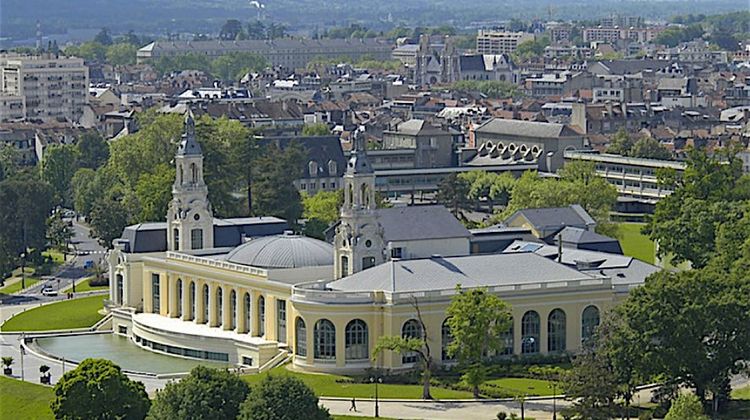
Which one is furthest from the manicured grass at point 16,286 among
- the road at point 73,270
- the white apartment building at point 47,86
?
the white apartment building at point 47,86

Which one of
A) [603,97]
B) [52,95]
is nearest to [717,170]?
[603,97]

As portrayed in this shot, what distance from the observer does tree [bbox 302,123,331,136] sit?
12101cm

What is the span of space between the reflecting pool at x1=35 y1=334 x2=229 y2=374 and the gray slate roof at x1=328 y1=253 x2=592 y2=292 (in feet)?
18.8

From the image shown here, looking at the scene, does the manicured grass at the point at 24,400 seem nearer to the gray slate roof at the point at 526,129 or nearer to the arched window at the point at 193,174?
the arched window at the point at 193,174

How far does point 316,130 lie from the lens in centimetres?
12256

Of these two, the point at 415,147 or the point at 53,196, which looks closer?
the point at 53,196

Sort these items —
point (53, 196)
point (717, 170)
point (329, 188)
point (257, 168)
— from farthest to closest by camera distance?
point (329, 188), point (53, 196), point (257, 168), point (717, 170)

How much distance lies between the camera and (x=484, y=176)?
104 metres

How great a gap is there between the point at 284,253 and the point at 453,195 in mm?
33544

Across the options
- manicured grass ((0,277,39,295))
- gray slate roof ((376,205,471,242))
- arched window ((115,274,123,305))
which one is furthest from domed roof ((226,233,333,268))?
manicured grass ((0,277,39,295))

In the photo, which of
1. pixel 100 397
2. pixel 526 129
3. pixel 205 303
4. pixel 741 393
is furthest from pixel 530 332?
pixel 526 129

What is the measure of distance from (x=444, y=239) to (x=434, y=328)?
10541 millimetres

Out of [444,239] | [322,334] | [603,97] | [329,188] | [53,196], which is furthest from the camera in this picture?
[603,97]

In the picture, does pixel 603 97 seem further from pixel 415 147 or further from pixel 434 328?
pixel 434 328
